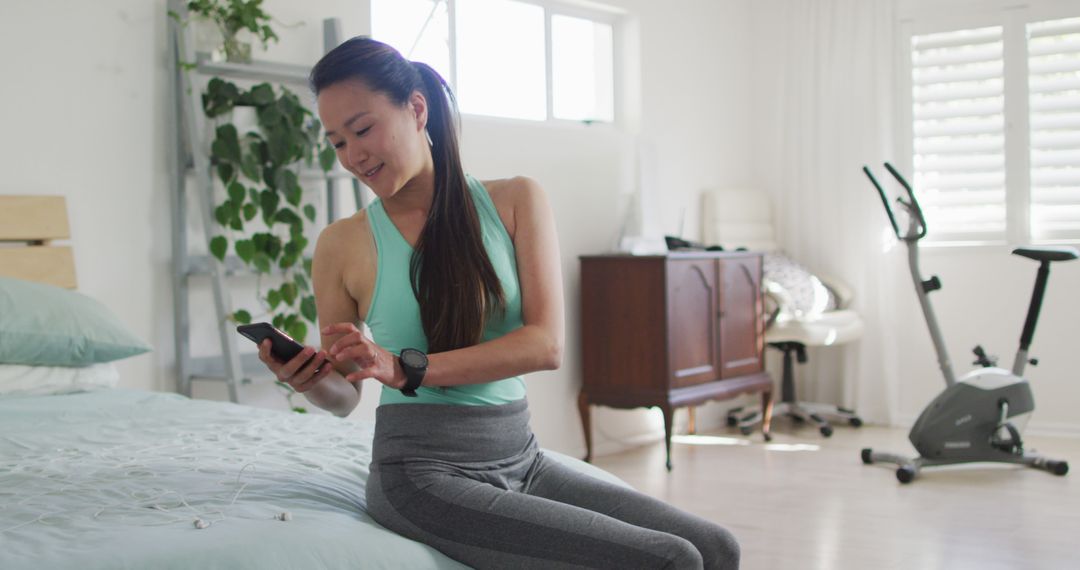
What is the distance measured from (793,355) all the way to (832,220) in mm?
772

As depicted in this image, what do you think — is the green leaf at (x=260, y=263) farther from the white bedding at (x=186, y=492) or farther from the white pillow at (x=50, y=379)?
the white bedding at (x=186, y=492)

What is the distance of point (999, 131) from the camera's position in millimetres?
4965

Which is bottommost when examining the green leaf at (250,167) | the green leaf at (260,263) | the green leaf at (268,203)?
the green leaf at (260,263)

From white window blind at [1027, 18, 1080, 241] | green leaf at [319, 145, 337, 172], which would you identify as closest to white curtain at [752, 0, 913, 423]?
white window blind at [1027, 18, 1080, 241]

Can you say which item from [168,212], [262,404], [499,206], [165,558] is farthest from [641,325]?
[165,558]

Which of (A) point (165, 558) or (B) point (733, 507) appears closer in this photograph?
(A) point (165, 558)

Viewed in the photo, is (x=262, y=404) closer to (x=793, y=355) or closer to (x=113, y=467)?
(x=113, y=467)

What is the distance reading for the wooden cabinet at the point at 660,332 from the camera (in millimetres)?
4199

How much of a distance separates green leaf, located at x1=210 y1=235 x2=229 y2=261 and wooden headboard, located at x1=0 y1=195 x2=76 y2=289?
39 cm

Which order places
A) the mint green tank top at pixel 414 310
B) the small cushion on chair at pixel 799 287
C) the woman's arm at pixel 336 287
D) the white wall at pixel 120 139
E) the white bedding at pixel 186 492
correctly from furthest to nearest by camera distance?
the small cushion on chair at pixel 799 287 < the white wall at pixel 120 139 < the woman's arm at pixel 336 287 < the mint green tank top at pixel 414 310 < the white bedding at pixel 186 492

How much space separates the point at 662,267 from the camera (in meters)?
4.18

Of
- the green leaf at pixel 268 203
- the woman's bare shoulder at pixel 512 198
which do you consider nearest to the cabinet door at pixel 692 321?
the green leaf at pixel 268 203

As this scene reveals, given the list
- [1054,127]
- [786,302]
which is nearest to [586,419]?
[786,302]

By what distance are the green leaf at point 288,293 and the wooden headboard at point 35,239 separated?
62 centimetres
